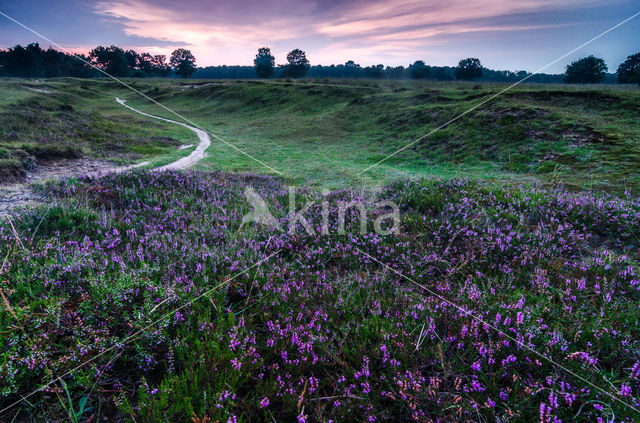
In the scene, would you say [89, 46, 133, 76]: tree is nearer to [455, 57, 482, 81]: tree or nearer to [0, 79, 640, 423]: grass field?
[455, 57, 482, 81]: tree

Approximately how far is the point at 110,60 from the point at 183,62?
2763cm

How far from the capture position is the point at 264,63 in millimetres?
113375

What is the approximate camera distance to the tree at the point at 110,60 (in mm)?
119188

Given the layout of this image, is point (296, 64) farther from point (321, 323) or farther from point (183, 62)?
point (321, 323)

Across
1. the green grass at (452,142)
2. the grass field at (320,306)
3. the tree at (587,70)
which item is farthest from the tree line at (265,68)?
the grass field at (320,306)

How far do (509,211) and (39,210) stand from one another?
336 inches

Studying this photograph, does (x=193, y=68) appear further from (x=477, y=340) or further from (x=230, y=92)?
(x=477, y=340)

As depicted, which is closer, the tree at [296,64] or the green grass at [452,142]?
the green grass at [452,142]

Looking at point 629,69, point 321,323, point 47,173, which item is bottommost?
point 321,323

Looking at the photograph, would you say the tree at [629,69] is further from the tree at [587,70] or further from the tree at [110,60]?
the tree at [110,60]

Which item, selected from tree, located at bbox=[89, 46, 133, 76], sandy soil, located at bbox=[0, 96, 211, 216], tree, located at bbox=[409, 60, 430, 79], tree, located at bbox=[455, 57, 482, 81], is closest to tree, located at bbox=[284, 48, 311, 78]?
tree, located at bbox=[409, 60, 430, 79]

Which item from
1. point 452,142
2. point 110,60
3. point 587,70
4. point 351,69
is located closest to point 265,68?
point 351,69

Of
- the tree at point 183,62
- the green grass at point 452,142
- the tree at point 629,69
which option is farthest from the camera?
the tree at point 183,62

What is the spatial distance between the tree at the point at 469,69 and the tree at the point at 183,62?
112 meters
